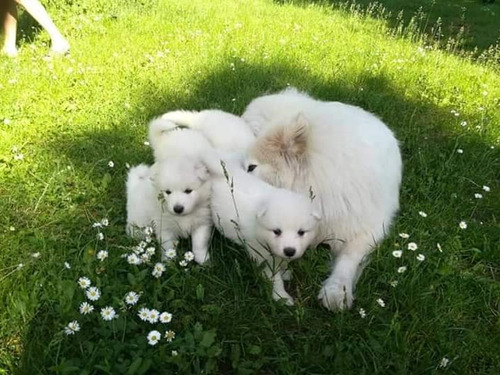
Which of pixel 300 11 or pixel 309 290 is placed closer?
pixel 309 290

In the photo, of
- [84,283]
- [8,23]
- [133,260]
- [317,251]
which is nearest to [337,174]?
[317,251]

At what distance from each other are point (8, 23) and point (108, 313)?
483 cm

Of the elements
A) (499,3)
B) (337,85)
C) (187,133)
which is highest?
(187,133)

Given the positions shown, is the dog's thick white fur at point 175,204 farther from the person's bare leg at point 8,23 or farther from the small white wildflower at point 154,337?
the person's bare leg at point 8,23

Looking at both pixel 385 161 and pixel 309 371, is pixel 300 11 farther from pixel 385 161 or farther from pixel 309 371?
pixel 309 371

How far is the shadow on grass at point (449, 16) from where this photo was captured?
33.5 ft

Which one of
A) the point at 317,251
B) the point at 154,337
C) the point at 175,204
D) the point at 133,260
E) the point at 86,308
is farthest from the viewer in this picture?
the point at 317,251

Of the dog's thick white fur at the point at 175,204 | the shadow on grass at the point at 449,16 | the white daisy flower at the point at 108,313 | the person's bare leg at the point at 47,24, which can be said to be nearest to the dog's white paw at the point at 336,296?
the dog's thick white fur at the point at 175,204

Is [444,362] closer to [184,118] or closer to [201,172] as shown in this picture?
[201,172]

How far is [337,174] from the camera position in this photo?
9.18ft

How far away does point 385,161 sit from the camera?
3055mm

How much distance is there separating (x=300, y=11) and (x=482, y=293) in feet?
24.6

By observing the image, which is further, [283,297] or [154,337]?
[283,297]

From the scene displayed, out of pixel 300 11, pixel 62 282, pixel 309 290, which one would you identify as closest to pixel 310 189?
pixel 309 290
